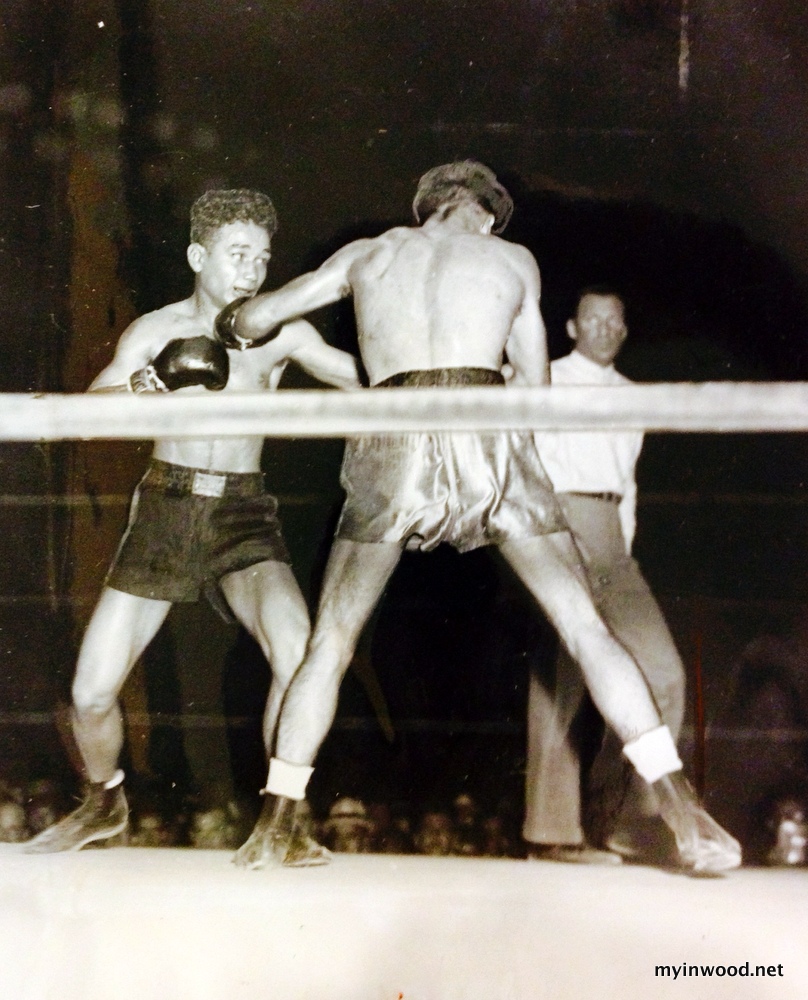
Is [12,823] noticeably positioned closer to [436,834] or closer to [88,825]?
[88,825]

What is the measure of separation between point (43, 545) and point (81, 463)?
0.17 meters

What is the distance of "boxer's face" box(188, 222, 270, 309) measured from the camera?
163 cm

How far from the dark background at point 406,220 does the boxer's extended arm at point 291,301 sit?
0.13ft

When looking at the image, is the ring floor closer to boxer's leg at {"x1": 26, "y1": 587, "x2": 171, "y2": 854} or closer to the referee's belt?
boxer's leg at {"x1": 26, "y1": 587, "x2": 171, "y2": 854}

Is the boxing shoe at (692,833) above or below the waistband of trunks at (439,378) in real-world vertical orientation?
below

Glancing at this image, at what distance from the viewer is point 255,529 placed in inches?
62.8

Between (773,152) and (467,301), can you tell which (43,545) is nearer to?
(467,301)

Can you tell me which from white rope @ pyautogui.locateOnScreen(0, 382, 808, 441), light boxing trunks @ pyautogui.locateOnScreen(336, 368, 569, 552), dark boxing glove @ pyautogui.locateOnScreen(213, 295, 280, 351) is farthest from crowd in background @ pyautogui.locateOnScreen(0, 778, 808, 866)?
dark boxing glove @ pyautogui.locateOnScreen(213, 295, 280, 351)

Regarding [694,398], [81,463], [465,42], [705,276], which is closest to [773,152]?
[705,276]

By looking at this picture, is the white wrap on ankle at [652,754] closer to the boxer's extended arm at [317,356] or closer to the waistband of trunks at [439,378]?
the waistband of trunks at [439,378]

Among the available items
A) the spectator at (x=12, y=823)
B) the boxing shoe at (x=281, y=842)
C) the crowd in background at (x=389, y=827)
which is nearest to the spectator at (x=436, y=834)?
the crowd in background at (x=389, y=827)

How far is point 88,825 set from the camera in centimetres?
160

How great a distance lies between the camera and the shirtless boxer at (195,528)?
1.59 metres

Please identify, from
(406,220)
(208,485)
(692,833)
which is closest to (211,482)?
(208,485)
